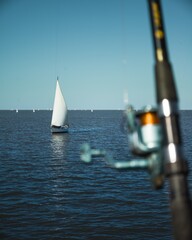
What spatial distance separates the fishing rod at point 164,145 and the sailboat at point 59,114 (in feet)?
A: 228

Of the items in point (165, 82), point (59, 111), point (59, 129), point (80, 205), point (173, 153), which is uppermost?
point (59, 111)

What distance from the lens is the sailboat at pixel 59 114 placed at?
238 feet

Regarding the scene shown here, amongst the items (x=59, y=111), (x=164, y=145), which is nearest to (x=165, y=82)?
(x=164, y=145)

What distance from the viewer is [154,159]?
317cm

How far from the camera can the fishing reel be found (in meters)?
3.15

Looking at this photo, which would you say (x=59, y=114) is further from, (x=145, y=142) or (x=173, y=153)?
(x=173, y=153)

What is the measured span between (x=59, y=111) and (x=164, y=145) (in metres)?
71.4

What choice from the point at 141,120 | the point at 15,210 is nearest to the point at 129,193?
the point at 15,210

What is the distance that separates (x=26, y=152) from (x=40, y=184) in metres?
21.4

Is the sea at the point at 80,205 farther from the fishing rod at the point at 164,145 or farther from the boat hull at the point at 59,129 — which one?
the boat hull at the point at 59,129

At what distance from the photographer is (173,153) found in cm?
275

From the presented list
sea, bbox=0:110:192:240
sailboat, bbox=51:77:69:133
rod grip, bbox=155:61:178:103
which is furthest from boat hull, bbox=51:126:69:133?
rod grip, bbox=155:61:178:103

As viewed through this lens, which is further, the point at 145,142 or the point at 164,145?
the point at 145,142

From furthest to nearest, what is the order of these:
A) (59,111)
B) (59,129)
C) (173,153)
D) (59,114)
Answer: (59,129), (59,111), (59,114), (173,153)
